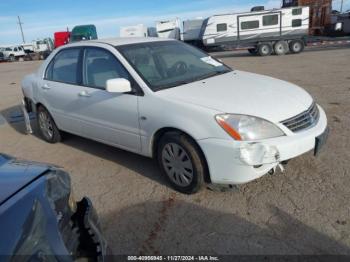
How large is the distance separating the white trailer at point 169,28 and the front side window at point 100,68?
95.7ft

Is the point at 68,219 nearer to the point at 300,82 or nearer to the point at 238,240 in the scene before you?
the point at 238,240

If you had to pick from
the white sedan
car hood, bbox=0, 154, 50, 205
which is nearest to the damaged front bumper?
the white sedan

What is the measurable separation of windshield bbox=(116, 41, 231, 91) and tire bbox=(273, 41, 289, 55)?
19279 mm

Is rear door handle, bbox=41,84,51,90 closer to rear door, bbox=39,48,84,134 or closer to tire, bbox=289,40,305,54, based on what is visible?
rear door, bbox=39,48,84,134

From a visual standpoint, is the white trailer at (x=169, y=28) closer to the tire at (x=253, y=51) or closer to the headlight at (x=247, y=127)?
the tire at (x=253, y=51)

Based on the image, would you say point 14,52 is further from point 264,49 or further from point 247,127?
point 247,127

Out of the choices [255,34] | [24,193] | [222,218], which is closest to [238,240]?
[222,218]

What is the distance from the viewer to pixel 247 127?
3033 millimetres

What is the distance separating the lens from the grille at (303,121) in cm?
316

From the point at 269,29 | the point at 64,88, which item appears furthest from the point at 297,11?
the point at 64,88

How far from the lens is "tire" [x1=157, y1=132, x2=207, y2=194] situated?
3.29m

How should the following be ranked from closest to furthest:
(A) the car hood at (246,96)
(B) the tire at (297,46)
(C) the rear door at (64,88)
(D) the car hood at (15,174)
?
(D) the car hood at (15,174)
(A) the car hood at (246,96)
(C) the rear door at (64,88)
(B) the tire at (297,46)

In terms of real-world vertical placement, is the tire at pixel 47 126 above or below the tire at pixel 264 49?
above

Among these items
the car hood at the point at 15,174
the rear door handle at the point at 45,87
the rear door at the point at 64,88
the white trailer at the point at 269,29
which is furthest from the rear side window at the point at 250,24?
the car hood at the point at 15,174
